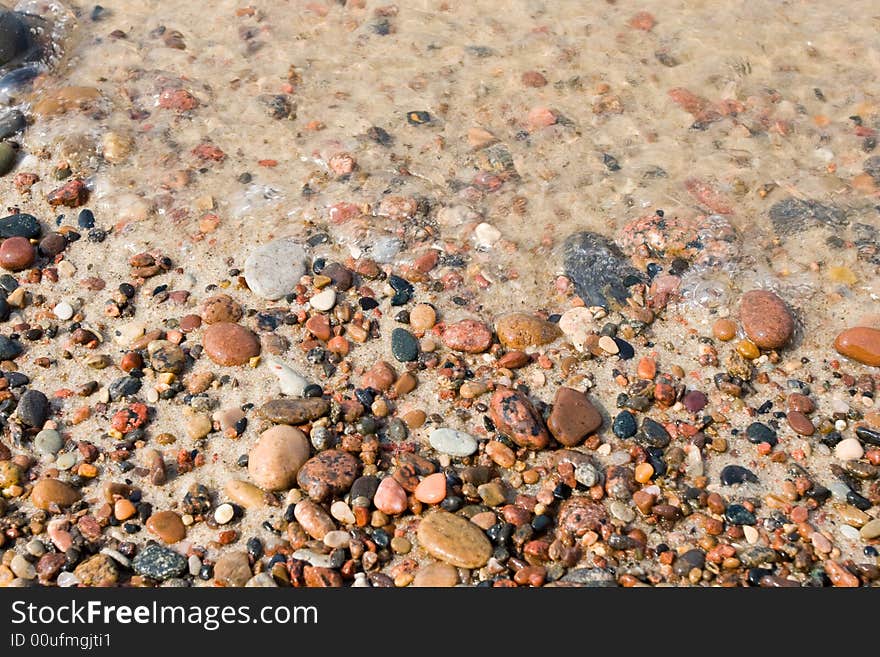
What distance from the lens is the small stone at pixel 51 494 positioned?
4074 mm

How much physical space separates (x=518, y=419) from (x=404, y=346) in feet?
2.78

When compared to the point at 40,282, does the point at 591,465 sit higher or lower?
lower

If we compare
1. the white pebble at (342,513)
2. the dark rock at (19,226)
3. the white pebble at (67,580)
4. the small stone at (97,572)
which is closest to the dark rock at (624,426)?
the white pebble at (342,513)

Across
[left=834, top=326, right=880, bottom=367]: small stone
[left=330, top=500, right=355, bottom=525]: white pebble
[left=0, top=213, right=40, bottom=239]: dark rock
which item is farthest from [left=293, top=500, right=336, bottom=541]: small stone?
[left=834, top=326, right=880, bottom=367]: small stone

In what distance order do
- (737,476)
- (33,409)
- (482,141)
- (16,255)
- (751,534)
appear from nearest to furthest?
(751,534) < (737,476) < (33,409) < (16,255) < (482,141)

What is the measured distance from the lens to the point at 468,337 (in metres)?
4.76

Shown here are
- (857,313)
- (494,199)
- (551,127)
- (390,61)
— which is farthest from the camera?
(390,61)

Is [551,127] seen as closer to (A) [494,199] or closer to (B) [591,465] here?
(A) [494,199]

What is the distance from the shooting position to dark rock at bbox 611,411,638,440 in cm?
435

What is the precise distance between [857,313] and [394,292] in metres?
2.73

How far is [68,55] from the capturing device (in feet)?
22.9

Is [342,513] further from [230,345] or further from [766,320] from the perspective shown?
[766,320]

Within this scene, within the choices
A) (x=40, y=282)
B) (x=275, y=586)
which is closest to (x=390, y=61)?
(x=40, y=282)

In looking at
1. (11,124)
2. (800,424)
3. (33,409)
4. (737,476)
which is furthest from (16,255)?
(800,424)
